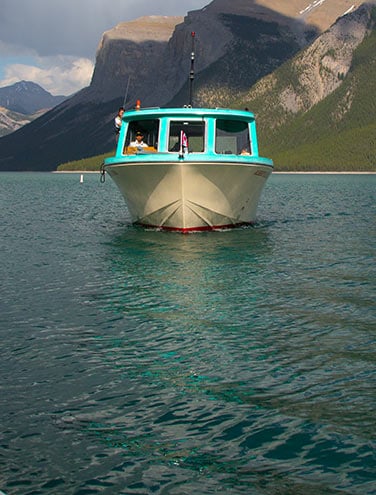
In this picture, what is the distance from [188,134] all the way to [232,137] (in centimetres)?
219

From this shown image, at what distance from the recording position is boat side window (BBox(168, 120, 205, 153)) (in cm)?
2991

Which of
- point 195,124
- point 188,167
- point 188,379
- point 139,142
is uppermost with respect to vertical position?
point 195,124

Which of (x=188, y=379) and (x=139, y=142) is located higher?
(x=139, y=142)

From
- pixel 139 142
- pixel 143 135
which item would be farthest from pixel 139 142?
pixel 143 135

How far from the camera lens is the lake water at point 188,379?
7.66m

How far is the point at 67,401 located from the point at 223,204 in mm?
21257

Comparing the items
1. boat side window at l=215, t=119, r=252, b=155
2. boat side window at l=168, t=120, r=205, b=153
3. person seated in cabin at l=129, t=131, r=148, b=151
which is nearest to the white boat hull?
person seated in cabin at l=129, t=131, r=148, b=151

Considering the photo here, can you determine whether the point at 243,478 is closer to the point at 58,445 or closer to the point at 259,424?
the point at 259,424

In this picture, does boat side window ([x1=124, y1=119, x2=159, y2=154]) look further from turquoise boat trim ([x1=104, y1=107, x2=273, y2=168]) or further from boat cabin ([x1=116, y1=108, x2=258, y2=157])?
turquoise boat trim ([x1=104, y1=107, x2=273, y2=168])

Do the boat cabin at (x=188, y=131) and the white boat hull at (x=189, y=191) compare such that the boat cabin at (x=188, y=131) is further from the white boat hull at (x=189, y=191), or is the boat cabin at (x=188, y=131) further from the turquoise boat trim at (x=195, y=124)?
the white boat hull at (x=189, y=191)

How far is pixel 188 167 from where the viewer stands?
91.2 ft

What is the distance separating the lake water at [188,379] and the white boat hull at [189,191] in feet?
21.4

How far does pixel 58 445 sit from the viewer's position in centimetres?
826

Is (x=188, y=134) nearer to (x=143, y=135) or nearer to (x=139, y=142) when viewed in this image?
(x=139, y=142)
